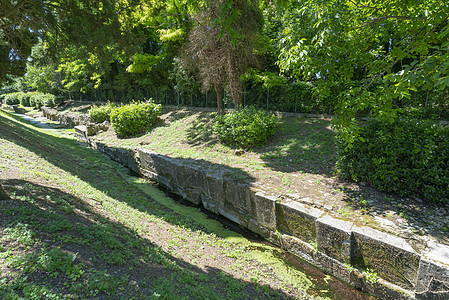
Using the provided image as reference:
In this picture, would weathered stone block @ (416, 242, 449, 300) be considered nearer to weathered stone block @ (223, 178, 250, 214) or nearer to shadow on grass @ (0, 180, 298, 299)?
shadow on grass @ (0, 180, 298, 299)

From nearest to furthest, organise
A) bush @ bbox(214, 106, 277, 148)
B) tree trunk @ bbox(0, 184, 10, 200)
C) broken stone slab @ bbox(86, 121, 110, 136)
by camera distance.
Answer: tree trunk @ bbox(0, 184, 10, 200), bush @ bbox(214, 106, 277, 148), broken stone slab @ bbox(86, 121, 110, 136)

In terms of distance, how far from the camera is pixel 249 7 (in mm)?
9133

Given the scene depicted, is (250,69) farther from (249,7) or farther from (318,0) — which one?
(318,0)

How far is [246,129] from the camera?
8031mm

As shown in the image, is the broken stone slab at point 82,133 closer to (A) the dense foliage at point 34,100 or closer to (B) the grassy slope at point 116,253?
(B) the grassy slope at point 116,253

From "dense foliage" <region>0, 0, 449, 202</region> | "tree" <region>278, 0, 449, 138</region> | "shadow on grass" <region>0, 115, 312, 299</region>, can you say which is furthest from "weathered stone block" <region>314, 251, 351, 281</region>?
"tree" <region>278, 0, 449, 138</region>

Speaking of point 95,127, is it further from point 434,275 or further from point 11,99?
point 11,99

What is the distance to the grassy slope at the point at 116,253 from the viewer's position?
2.25m

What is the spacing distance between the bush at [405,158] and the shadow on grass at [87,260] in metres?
3.00

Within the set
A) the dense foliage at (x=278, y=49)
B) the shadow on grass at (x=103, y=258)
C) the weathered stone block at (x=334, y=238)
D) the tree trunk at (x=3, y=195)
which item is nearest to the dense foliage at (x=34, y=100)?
the dense foliage at (x=278, y=49)

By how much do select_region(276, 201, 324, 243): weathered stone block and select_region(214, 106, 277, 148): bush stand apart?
3734mm

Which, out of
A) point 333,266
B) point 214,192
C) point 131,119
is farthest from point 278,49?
point 333,266

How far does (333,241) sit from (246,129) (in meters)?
4.90

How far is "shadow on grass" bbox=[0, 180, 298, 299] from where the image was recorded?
2211 mm
